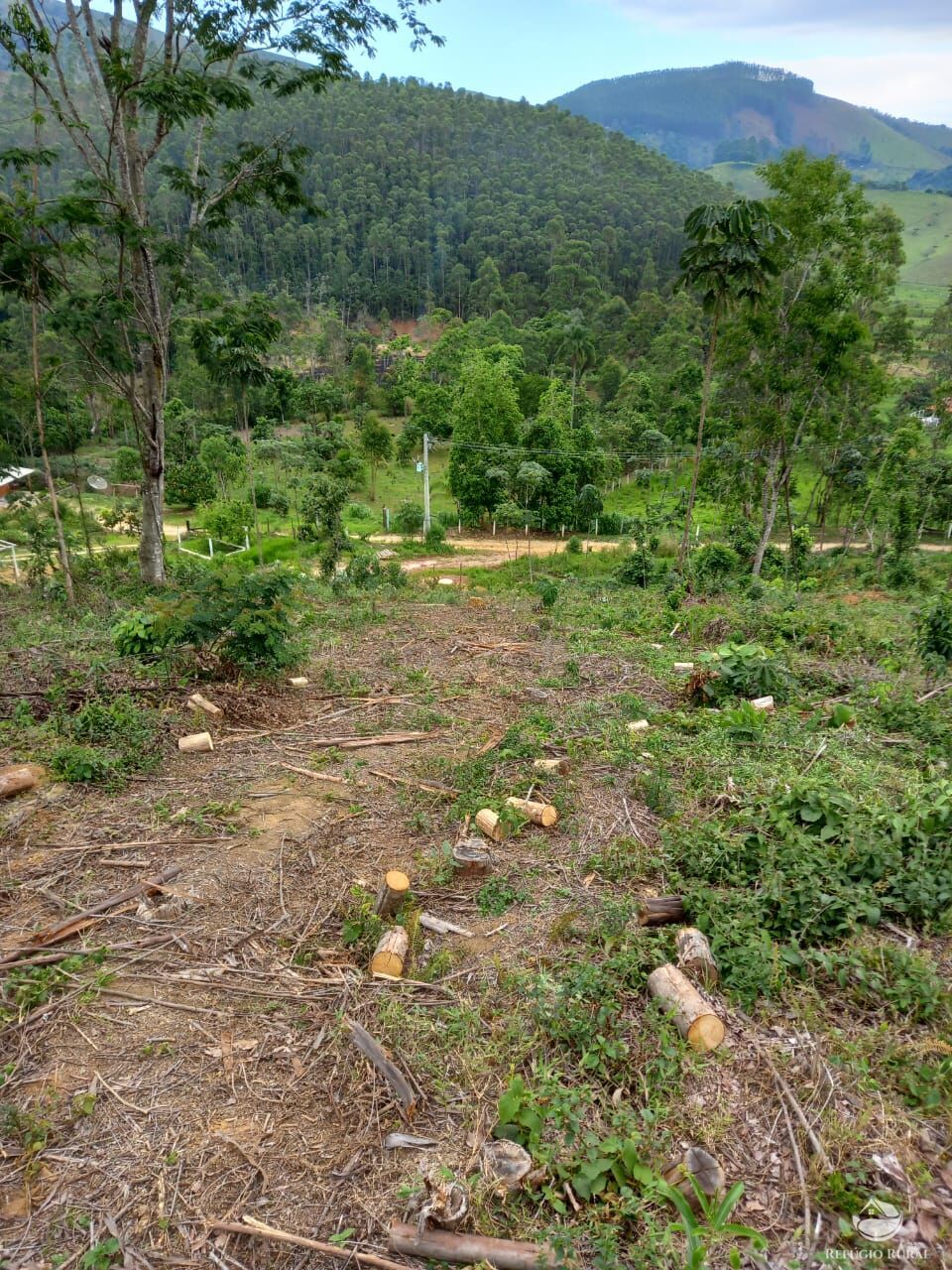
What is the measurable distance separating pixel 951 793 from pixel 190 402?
45.0m

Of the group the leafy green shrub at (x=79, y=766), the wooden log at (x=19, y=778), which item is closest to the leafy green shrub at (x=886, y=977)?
the leafy green shrub at (x=79, y=766)

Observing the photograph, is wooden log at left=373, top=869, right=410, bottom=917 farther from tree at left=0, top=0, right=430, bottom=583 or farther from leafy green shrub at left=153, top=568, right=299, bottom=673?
tree at left=0, top=0, right=430, bottom=583

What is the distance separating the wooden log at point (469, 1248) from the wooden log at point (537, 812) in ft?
8.01

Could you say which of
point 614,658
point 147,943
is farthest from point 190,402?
point 147,943

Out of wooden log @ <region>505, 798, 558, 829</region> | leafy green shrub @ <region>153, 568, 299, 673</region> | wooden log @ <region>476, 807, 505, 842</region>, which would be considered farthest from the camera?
leafy green shrub @ <region>153, 568, 299, 673</region>

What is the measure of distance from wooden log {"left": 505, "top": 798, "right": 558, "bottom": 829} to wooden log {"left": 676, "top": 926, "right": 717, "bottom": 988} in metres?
1.28

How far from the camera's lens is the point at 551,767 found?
17.2 feet

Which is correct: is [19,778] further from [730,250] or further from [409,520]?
[409,520]

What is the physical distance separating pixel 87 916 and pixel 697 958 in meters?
3.00

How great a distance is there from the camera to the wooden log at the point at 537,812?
4.65m

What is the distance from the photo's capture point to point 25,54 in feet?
30.3

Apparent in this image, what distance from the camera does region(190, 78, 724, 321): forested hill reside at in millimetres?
63594

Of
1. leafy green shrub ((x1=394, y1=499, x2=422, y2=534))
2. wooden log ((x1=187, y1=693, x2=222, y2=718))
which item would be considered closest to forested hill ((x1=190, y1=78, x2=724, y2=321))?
leafy green shrub ((x1=394, y1=499, x2=422, y2=534))

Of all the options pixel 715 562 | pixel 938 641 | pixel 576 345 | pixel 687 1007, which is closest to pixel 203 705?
pixel 687 1007
